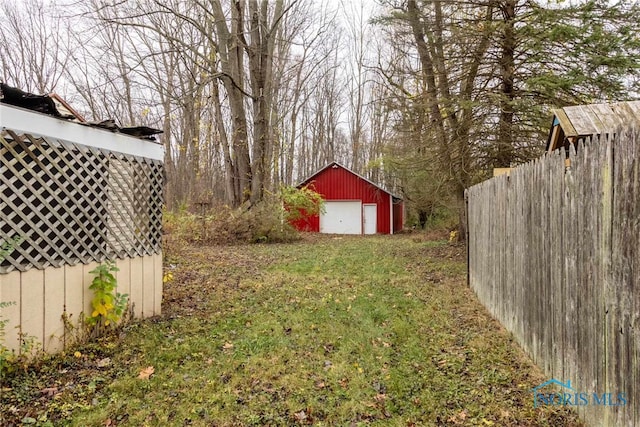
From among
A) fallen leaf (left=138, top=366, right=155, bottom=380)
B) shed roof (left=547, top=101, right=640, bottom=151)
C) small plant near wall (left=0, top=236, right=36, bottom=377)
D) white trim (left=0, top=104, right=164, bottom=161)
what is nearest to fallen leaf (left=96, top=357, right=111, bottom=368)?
fallen leaf (left=138, top=366, right=155, bottom=380)

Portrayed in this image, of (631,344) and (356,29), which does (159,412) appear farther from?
(356,29)

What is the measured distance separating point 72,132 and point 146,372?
2554 millimetres

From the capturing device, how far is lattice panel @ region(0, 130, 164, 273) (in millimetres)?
3398

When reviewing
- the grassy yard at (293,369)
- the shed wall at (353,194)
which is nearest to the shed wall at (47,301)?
the grassy yard at (293,369)

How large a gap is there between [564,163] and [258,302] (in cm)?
465

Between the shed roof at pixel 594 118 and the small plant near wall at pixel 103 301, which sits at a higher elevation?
the shed roof at pixel 594 118

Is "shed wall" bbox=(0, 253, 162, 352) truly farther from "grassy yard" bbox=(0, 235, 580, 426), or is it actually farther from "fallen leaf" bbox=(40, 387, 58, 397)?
"fallen leaf" bbox=(40, 387, 58, 397)

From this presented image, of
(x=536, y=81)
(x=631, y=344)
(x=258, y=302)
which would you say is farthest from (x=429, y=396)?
(x=536, y=81)

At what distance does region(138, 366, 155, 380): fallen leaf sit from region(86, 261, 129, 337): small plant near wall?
0.88 m

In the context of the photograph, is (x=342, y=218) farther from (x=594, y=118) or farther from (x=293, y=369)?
(x=293, y=369)

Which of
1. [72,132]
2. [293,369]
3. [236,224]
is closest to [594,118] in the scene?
[293,369]

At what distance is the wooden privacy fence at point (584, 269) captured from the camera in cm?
216

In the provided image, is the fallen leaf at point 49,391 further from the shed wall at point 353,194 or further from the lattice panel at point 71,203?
the shed wall at point 353,194

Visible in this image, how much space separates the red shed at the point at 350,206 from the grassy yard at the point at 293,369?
16473 millimetres
